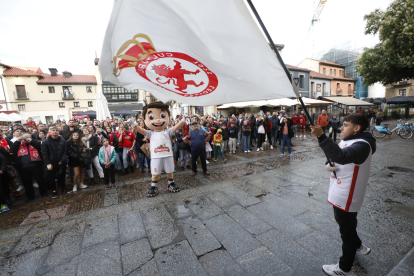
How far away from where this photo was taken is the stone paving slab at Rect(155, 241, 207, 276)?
2.38 metres

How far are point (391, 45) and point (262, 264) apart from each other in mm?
18920

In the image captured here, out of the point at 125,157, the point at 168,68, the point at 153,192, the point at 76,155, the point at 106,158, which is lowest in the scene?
the point at 153,192

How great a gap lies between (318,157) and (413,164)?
2700 mm

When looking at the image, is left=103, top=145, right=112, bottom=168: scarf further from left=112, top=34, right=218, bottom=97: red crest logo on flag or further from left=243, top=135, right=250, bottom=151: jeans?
left=243, top=135, right=250, bottom=151: jeans

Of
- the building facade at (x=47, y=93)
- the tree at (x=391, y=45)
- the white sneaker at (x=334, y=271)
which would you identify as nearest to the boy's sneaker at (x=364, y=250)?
the white sneaker at (x=334, y=271)

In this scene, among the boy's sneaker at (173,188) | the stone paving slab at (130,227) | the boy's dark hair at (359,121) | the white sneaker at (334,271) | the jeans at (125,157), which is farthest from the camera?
the jeans at (125,157)

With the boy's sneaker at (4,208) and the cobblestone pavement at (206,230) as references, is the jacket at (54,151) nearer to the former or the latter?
the cobblestone pavement at (206,230)

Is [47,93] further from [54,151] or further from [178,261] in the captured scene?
[178,261]

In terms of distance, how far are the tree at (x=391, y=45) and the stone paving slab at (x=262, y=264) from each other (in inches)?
693

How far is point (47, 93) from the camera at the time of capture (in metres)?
31.1

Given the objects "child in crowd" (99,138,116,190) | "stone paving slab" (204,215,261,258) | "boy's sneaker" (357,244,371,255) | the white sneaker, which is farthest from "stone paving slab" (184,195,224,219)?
"child in crowd" (99,138,116,190)

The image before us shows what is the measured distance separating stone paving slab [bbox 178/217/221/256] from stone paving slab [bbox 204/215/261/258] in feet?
0.33

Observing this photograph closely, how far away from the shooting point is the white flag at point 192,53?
81.0 inches

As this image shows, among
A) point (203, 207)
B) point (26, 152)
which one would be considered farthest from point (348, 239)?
point (26, 152)
